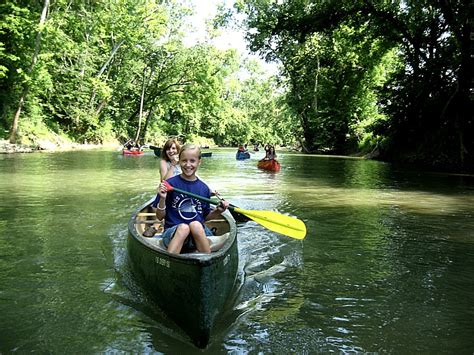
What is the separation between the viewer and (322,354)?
3.18 meters

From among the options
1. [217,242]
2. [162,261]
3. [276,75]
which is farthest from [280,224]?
[276,75]

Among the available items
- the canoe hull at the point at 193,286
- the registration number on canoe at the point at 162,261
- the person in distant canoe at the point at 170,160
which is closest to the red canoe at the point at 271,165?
the person in distant canoe at the point at 170,160

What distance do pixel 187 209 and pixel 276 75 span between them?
39.1 m

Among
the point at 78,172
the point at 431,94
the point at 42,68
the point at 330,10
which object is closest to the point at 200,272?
the point at 78,172

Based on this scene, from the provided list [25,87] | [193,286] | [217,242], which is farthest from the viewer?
[25,87]

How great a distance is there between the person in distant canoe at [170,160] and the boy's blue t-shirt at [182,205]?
6.94 ft

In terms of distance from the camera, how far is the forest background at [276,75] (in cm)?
1912

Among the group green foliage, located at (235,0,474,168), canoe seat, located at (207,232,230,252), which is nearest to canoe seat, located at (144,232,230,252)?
canoe seat, located at (207,232,230,252)

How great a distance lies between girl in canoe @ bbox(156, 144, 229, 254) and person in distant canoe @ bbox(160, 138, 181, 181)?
6.74 ft

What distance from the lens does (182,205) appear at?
4.18 meters

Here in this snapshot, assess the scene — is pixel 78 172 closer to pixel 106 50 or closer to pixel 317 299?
pixel 317 299

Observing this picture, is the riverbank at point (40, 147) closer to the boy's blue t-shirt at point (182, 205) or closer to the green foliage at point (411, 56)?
the green foliage at point (411, 56)

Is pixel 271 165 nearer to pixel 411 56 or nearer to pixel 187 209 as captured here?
pixel 411 56

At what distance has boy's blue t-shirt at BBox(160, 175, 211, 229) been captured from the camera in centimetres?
418
